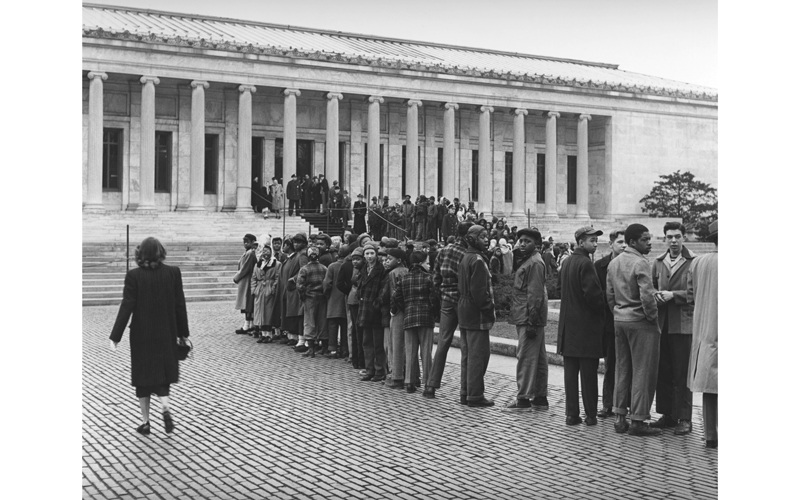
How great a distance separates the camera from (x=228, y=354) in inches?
570

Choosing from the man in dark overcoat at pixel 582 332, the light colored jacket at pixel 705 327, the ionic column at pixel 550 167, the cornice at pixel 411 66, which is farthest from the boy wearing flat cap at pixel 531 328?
the ionic column at pixel 550 167

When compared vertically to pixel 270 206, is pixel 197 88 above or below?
above

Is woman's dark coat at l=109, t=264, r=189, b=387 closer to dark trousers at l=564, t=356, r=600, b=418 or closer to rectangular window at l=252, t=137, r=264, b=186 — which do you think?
dark trousers at l=564, t=356, r=600, b=418

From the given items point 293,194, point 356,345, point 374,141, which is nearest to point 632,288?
point 356,345

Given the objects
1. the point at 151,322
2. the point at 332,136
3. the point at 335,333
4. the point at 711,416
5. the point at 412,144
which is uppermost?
the point at 332,136

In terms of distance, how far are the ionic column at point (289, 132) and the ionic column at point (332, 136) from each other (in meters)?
1.44

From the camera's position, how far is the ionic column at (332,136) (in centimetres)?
3906

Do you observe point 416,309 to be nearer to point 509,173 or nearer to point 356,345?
point 356,345

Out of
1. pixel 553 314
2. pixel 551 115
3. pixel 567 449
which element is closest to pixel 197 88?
pixel 551 115

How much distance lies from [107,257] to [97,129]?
2023 centimetres

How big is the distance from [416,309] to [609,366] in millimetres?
2622

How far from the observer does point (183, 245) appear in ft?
88.7
